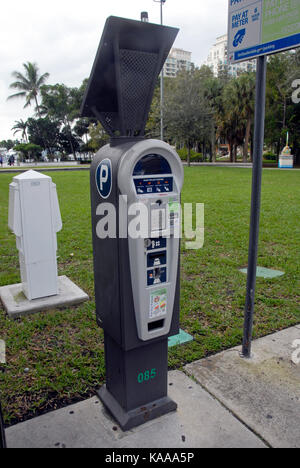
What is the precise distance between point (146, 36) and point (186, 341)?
2.39m

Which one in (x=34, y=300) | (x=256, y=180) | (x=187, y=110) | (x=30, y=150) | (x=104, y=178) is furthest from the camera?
(x=30, y=150)

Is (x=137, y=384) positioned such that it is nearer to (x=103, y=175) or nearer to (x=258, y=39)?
(x=103, y=175)

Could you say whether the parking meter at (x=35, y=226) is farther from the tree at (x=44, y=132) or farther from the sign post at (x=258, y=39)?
the tree at (x=44, y=132)

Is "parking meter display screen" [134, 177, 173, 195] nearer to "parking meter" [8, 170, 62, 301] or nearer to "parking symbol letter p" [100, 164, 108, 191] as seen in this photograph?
"parking symbol letter p" [100, 164, 108, 191]

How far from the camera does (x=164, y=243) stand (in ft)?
6.66

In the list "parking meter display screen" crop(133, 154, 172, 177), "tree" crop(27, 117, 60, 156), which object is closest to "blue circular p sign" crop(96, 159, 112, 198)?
"parking meter display screen" crop(133, 154, 172, 177)

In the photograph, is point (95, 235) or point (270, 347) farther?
point (270, 347)

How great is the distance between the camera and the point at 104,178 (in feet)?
6.56

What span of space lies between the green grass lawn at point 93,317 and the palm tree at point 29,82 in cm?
4478

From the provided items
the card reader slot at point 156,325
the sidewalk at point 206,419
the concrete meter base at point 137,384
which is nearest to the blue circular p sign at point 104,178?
the card reader slot at point 156,325

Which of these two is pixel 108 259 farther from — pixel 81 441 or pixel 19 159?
pixel 19 159

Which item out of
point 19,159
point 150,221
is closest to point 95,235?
point 150,221

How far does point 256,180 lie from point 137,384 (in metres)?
1.64
